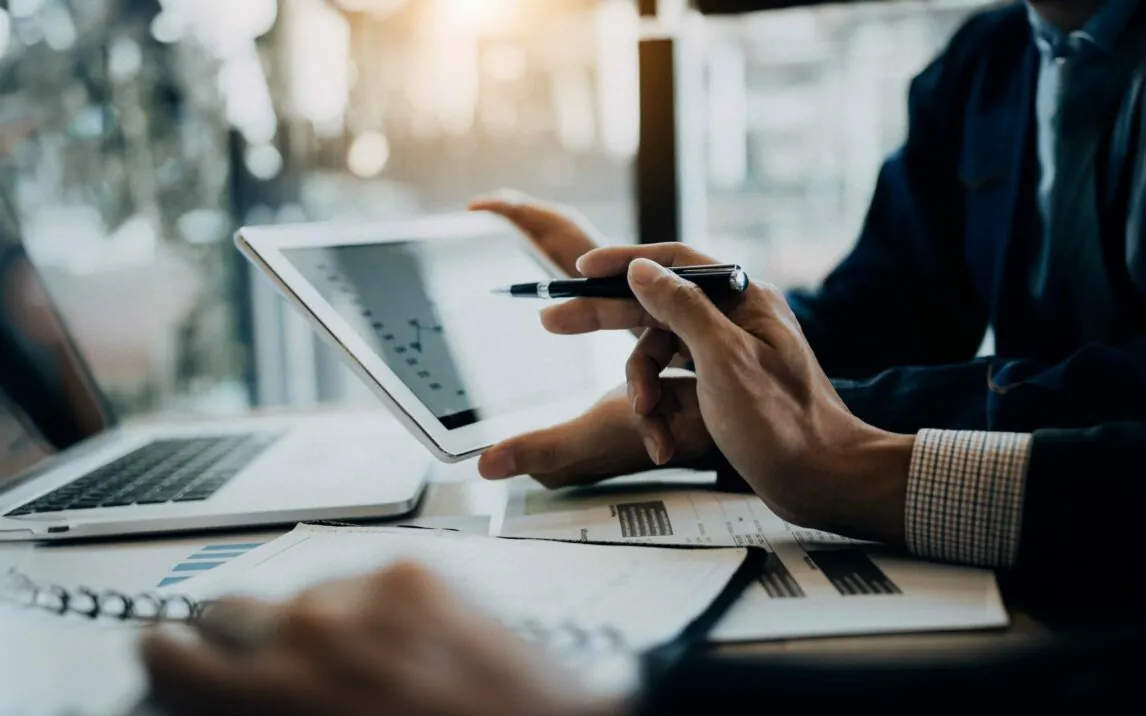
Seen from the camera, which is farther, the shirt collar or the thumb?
the shirt collar

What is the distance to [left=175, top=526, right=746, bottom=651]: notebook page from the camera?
45 centimetres

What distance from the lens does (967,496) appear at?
0.54m

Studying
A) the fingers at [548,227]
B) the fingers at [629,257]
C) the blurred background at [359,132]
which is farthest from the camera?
the blurred background at [359,132]

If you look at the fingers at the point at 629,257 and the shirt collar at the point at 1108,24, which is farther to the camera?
the shirt collar at the point at 1108,24

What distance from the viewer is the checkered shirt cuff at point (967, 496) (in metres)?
0.53

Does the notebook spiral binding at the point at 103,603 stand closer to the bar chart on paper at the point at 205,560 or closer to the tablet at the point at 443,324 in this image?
the bar chart on paper at the point at 205,560

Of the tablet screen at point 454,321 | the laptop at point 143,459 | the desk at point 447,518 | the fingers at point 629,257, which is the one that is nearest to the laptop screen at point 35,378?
the laptop at point 143,459

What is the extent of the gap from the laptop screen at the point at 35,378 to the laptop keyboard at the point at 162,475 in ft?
0.29

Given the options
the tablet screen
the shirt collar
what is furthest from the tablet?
the shirt collar

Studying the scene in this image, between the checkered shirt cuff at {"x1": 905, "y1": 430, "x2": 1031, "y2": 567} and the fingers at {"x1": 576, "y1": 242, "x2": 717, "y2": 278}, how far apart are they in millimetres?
209

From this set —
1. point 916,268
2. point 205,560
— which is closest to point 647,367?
point 205,560

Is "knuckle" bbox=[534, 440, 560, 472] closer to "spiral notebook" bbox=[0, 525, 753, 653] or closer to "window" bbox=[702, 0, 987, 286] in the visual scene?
"spiral notebook" bbox=[0, 525, 753, 653]

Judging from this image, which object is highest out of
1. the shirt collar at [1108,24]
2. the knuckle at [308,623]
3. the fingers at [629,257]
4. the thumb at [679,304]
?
the shirt collar at [1108,24]

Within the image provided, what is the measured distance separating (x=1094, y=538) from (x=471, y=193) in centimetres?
169
